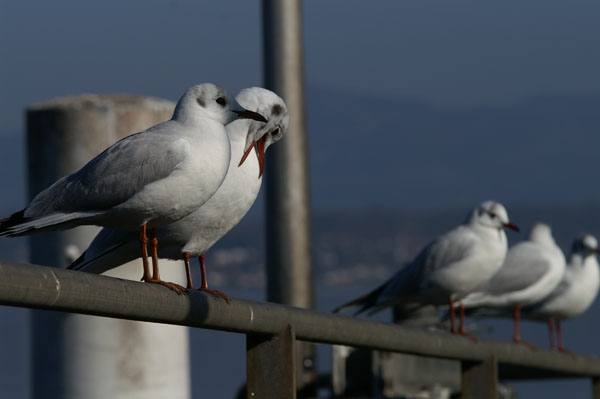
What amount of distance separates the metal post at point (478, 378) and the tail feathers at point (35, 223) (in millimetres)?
1735

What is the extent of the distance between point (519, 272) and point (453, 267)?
6.20ft

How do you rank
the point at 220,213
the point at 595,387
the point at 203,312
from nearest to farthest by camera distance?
1. the point at 203,312
2. the point at 220,213
3. the point at 595,387

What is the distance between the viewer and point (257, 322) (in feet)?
12.4

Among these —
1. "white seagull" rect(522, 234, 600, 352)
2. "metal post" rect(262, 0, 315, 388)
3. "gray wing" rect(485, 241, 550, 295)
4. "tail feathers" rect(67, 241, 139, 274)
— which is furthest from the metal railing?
"white seagull" rect(522, 234, 600, 352)

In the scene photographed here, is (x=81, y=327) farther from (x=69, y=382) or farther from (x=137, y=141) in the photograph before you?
(x=137, y=141)

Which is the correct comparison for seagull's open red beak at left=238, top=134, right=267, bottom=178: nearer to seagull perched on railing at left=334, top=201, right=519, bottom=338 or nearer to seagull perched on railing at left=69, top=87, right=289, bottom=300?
seagull perched on railing at left=69, top=87, right=289, bottom=300

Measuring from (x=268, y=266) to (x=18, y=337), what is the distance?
312 ft

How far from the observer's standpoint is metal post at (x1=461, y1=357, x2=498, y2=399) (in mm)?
5238

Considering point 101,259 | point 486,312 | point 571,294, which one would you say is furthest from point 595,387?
point 571,294

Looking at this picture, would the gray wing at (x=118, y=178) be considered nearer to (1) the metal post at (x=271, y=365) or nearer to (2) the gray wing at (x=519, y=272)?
(1) the metal post at (x=271, y=365)

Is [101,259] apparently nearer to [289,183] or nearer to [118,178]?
[118,178]

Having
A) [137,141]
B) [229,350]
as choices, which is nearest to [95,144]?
[137,141]

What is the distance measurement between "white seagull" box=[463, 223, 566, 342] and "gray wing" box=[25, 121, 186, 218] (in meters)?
6.18

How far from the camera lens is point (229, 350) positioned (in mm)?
84250
